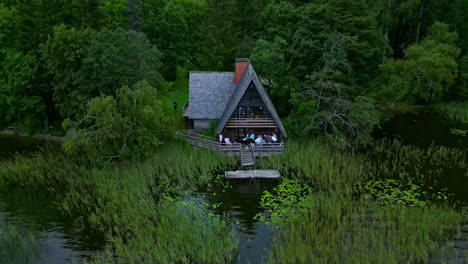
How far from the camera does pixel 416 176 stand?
27.6m

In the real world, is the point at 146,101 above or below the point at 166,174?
above

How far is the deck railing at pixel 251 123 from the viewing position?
106ft

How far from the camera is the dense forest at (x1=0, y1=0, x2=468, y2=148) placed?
31969 mm

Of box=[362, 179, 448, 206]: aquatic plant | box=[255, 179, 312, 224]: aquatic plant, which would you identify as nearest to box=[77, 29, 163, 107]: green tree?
box=[255, 179, 312, 224]: aquatic plant

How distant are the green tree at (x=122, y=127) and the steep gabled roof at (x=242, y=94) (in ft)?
18.1

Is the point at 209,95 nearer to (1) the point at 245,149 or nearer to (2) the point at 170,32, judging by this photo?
(1) the point at 245,149

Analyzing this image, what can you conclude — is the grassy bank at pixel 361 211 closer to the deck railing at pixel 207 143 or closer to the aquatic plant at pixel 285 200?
the aquatic plant at pixel 285 200

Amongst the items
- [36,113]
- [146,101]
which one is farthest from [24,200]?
[36,113]

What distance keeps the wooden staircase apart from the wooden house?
249 centimetres

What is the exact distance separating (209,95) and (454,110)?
31561 mm

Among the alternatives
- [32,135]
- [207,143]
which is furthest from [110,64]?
[32,135]

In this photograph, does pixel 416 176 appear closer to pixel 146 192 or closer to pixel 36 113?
pixel 146 192

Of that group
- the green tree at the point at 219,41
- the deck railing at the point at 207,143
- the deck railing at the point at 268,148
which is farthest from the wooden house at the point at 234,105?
the green tree at the point at 219,41

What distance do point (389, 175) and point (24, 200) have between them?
27724mm
